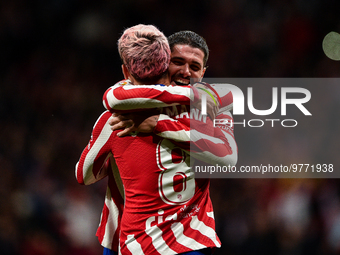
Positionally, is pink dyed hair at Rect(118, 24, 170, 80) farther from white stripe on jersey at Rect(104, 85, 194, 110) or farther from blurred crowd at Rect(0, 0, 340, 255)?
blurred crowd at Rect(0, 0, 340, 255)

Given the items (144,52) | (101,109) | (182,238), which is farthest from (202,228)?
(101,109)

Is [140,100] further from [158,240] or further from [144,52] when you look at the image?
[158,240]

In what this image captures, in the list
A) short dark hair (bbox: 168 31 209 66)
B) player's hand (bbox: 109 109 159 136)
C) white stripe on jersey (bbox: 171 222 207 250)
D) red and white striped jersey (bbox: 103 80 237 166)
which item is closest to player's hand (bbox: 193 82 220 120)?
red and white striped jersey (bbox: 103 80 237 166)

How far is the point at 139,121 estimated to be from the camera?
0.92m

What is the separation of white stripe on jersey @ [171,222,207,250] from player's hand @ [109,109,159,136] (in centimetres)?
30

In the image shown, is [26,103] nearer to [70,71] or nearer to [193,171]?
[70,71]

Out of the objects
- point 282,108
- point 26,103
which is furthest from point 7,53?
point 282,108

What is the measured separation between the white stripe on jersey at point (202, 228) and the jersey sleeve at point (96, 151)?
0.34 m

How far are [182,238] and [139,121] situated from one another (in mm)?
374

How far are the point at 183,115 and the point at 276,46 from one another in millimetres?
1676

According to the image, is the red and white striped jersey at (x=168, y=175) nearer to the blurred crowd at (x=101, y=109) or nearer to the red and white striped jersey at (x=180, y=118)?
the red and white striped jersey at (x=180, y=118)

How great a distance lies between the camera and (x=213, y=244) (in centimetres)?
101

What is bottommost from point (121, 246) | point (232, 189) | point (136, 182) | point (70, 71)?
point (232, 189)

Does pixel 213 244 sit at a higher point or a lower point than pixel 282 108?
lower
